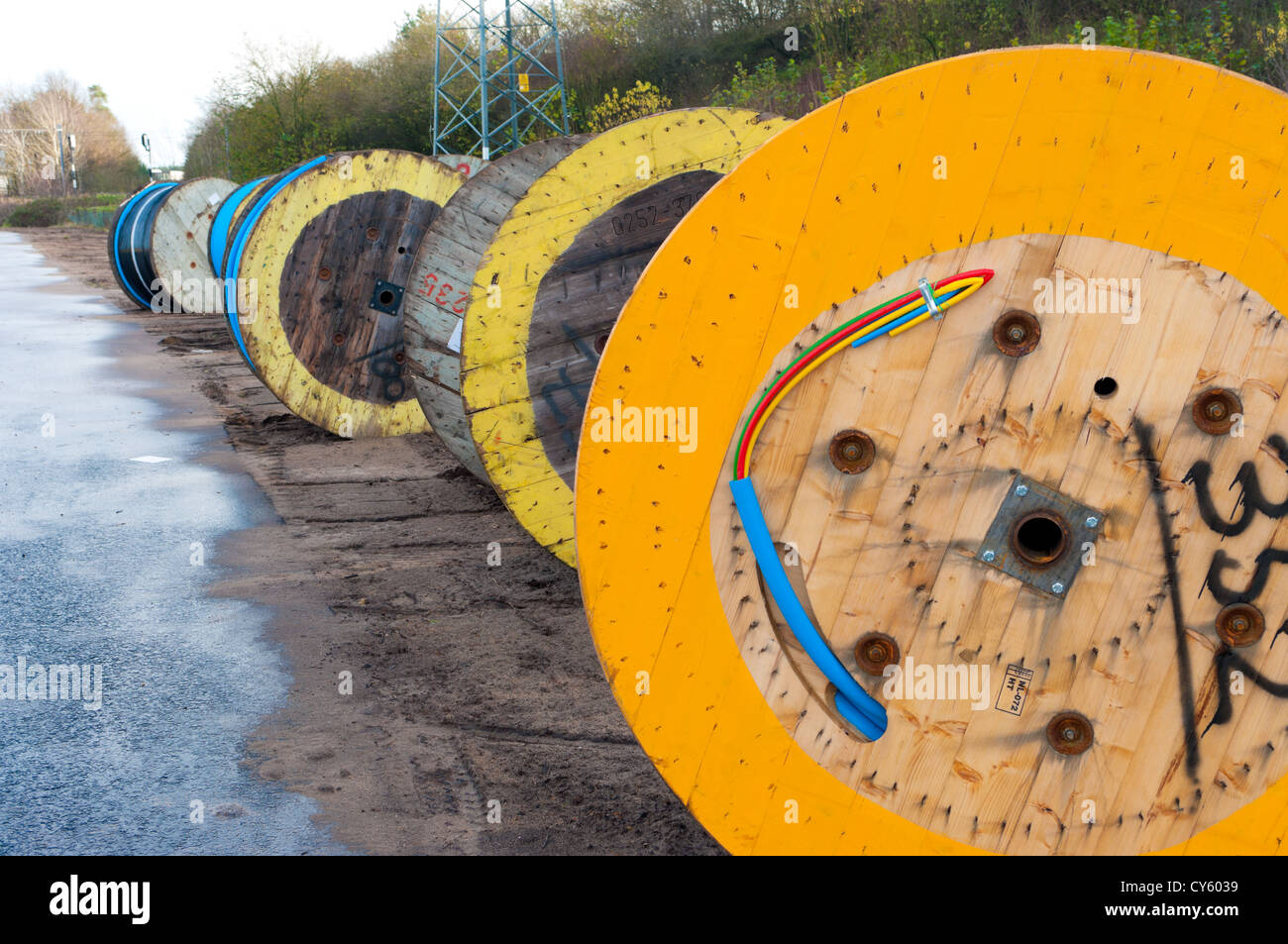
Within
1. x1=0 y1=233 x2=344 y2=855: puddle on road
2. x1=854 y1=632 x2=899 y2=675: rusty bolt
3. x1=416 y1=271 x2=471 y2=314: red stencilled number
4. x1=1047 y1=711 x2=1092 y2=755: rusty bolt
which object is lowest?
x1=0 y1=233 x2=344 y2=855: puddle on road

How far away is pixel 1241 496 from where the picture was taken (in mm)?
2545

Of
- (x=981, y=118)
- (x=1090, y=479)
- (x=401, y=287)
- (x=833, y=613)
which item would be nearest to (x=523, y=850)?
(x=833, y=613)

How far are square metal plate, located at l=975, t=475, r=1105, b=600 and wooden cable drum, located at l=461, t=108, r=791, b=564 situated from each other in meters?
3.25

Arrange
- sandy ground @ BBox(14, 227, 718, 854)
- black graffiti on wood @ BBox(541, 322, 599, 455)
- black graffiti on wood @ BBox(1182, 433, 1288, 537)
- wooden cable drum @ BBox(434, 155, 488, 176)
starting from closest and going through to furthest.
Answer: black graffiti on wood @ BBox(1182, 433, 1288, 537) < sandy ground @ BBox(14, 227, 718, 854) < black graffiti on wood @ BBox(541, 322, 599, 455) < wooden cable drum @ BBox(434, 155, 488, 176)

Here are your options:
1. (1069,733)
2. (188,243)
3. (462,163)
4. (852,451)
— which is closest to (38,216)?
(188,243)

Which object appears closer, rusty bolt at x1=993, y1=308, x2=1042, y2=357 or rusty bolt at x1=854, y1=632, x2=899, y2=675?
rusty bolt at x1=993, y1=308, x2=1042, y2=357

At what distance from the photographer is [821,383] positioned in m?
2.69

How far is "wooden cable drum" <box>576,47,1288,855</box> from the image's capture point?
2.53 meters

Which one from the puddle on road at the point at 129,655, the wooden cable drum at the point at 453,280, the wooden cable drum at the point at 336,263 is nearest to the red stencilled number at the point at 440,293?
the wooden cable drum at the point at 453,280

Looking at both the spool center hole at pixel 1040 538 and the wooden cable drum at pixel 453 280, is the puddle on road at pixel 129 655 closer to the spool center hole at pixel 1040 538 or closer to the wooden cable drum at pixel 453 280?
the wooden cable drum at pixel 453 280

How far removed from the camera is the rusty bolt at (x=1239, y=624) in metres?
2.56

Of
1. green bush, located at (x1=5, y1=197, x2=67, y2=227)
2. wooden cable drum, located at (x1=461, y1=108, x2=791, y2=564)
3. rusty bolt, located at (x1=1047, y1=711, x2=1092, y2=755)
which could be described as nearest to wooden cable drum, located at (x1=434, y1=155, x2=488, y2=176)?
wooden cable drum, located at (x1=461, y1=108, x2=791, y2=564)

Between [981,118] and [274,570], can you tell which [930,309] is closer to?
[981,118]

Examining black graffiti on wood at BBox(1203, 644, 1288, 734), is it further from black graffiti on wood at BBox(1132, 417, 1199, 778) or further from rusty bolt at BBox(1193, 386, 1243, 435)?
rusty bolt at BBox(1193, 386, 1243, 435)
